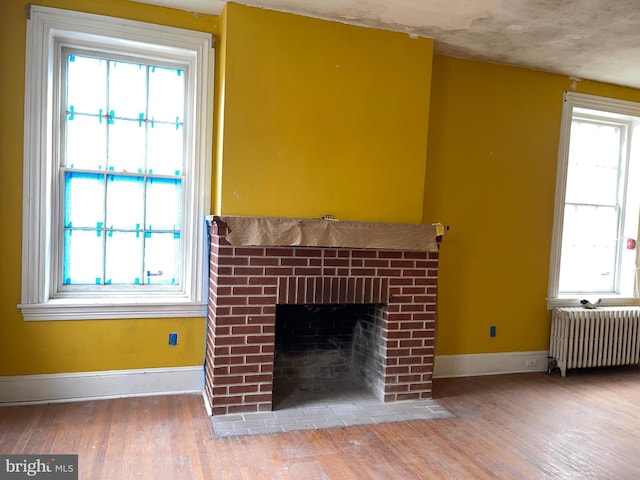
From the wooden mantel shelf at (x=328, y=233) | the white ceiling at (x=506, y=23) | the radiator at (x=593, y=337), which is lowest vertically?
the radiator at (x=593, y=337)

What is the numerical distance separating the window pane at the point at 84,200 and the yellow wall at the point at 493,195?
249 cm

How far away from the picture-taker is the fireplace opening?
3473 millimetres

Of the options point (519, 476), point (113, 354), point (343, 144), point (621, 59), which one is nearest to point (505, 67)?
point (621, 59)

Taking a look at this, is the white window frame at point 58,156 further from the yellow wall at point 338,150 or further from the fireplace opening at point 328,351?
the fireplace opening at point 328,351

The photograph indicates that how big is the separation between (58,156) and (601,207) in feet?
15.6

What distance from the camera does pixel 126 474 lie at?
2295mm

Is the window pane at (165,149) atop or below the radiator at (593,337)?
atop

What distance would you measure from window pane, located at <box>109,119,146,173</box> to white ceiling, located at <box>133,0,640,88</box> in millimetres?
825

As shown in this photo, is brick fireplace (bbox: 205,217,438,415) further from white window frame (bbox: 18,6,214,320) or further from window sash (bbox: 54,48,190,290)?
window sash (bbox: 54,48,190,290)

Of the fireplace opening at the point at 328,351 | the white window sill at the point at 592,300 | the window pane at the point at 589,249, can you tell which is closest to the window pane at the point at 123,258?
the fireplace opening at the point at 328,351

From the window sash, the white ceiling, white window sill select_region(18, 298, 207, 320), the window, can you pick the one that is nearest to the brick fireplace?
white window sill select_region(18, 298, 207, 320)

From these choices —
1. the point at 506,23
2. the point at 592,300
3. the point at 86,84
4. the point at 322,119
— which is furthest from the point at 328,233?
the point at 592,300

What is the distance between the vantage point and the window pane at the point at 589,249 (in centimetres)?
451

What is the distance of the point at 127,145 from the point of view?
328 centimetres
